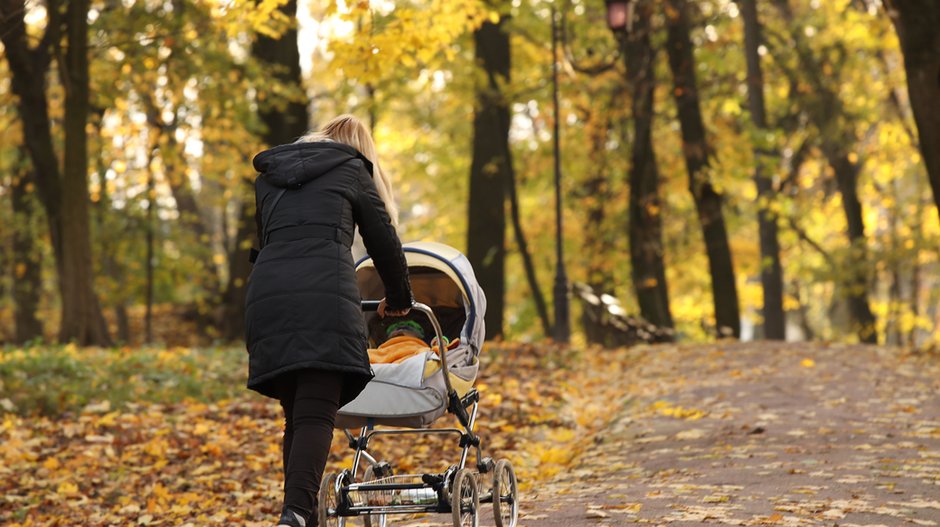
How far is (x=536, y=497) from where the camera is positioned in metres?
7.73

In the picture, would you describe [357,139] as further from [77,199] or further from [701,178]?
[701,178]

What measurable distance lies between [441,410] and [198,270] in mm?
20482

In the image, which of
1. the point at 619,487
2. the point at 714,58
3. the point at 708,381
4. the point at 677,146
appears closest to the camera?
the point at 619,487

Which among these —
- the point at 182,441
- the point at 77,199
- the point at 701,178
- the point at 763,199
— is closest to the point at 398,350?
the point at 182,441

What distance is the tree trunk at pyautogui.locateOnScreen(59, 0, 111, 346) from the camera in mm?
16031

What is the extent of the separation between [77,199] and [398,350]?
11.3m

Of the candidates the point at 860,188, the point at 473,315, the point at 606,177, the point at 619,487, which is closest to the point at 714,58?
the point at 606,177

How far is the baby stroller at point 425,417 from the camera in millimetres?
5438

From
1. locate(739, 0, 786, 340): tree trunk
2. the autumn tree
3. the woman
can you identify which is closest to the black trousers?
the woman

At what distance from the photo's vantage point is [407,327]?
6.24 meters

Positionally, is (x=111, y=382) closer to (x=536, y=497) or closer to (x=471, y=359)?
(x=536, y=497)

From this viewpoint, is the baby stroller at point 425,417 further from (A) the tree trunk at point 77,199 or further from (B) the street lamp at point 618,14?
(B) the street lamp at point 618,14

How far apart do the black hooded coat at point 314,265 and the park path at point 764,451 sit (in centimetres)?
183

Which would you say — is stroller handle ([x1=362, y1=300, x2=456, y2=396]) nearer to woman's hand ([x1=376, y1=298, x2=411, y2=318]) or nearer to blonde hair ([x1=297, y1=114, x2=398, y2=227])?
woman's hand ([x1=376, y1=298, x2=411, y2=318])
